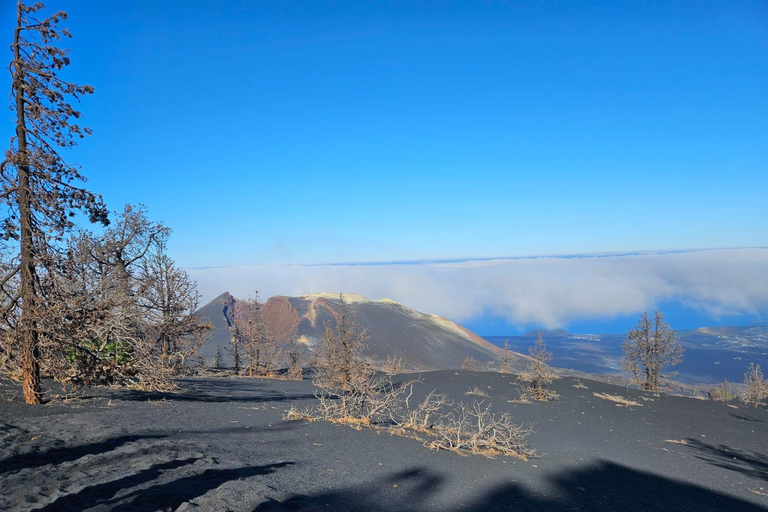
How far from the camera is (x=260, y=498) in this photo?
460 cm

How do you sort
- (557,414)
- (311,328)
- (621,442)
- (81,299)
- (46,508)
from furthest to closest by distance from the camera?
(311,328), (557,414), (621,442), (81,299), (46,508)

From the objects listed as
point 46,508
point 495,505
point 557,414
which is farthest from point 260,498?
point 557,414

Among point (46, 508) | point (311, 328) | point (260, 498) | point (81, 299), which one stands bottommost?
point (311, 328)

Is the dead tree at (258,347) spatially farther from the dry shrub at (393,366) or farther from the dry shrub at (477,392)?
the dry shrub at (477,392)

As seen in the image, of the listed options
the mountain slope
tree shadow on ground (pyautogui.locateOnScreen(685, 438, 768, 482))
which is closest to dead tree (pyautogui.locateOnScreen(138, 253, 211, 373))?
tree shadow on ground (pyautogui.locateOnScreen(685, 438, 768, 482))

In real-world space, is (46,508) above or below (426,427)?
above

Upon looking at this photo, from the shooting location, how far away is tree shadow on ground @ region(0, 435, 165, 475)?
16.0 ft

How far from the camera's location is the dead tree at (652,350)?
27422 millimetres

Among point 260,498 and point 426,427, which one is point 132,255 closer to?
point 426,427

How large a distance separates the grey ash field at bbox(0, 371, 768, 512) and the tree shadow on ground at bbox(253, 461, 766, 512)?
3 cm

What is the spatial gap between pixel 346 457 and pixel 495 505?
2588 millimetres

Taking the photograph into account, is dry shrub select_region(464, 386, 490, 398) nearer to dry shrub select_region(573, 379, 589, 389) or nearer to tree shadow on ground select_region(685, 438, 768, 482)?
dry shrub select_region(573, 379, 589, 389)

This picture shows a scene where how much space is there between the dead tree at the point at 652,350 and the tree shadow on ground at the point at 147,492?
95.0ft

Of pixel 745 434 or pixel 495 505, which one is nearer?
pixel 495 505
